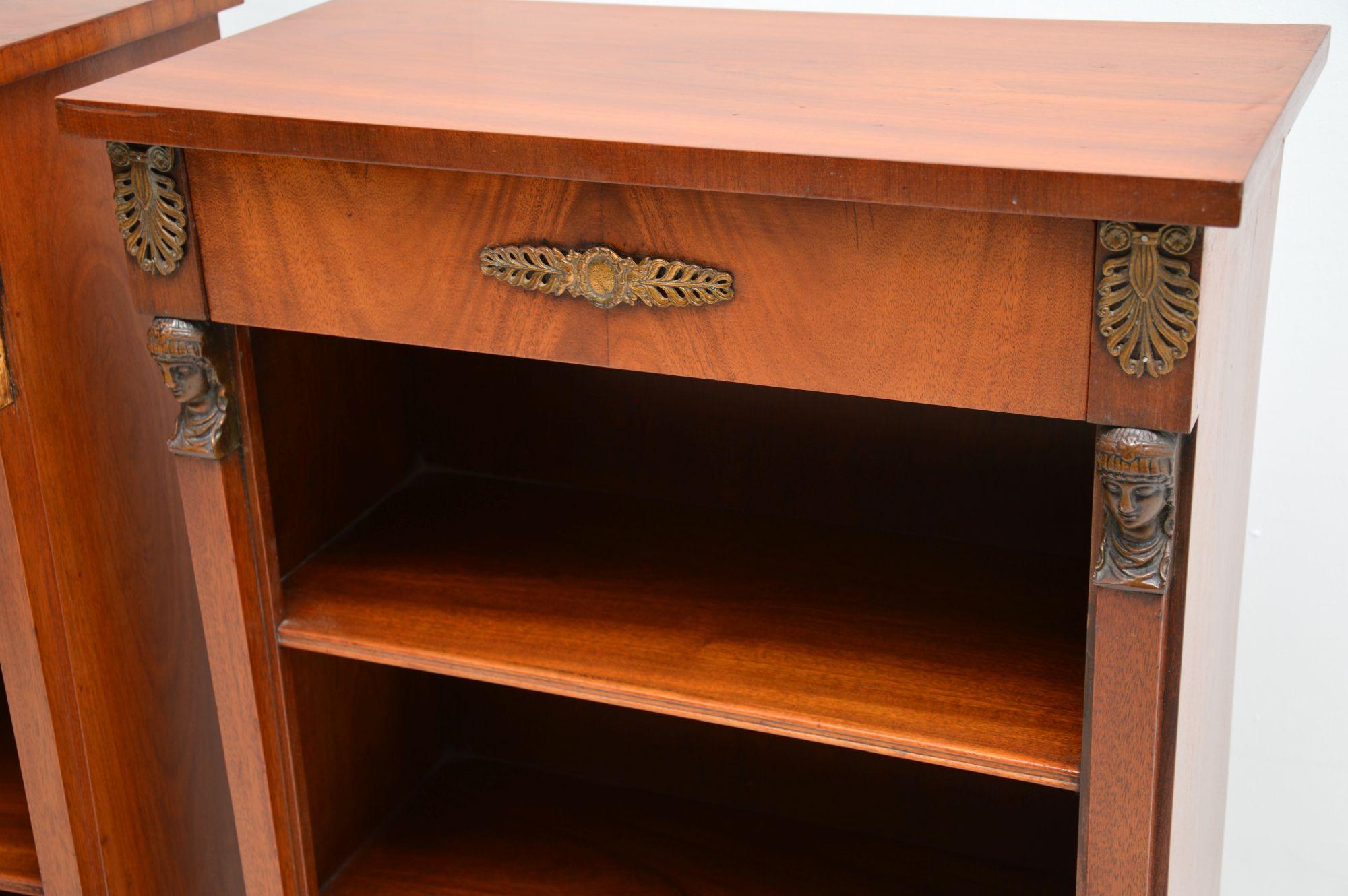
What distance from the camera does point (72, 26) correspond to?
41.9 inches

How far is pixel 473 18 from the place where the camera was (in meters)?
1.12

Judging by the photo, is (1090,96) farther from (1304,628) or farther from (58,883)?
(58,883)

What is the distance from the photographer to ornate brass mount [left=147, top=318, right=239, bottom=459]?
3.19ft

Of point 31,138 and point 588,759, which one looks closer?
point 31,138

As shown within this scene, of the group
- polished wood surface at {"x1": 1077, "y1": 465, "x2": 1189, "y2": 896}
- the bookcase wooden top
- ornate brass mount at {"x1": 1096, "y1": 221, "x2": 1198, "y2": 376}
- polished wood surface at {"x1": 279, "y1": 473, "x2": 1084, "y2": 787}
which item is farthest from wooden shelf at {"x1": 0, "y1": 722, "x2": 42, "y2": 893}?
ornate brass mount at {"x1": 1096, "y1": 221, "x2": 1198, "y2": 376}

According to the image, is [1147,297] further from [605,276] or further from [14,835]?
[14,835]

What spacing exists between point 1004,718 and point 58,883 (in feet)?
2.65

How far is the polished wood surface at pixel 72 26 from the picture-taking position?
1.02 m

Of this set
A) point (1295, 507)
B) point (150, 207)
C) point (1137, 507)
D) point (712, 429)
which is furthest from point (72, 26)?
point (1295, 507)

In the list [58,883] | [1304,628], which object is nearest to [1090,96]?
[1304,628]

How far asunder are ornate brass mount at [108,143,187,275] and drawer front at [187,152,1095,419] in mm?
16

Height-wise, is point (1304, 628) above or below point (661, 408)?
below

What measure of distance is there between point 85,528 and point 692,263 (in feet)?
2.02

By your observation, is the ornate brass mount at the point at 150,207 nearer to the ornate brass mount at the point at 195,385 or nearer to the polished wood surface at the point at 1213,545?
the ornate brass mount at the point at 195,385
